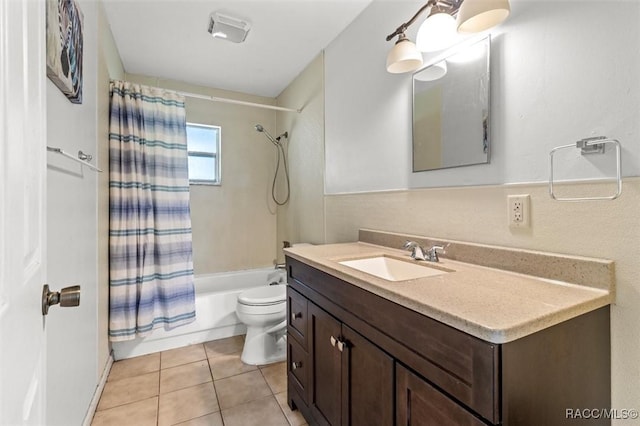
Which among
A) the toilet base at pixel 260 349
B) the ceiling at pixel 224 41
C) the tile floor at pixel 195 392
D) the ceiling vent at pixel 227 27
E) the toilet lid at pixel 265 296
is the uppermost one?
the ceiling at pixel 224 41

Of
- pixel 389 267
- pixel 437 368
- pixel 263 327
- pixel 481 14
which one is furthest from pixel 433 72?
pixel 263 327

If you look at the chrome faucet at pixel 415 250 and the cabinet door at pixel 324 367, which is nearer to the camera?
the cabinet door at pixel 324 367

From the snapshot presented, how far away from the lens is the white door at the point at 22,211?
44 centimetres

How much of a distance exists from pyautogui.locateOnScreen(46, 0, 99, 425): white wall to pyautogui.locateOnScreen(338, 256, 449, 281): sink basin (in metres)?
1.15

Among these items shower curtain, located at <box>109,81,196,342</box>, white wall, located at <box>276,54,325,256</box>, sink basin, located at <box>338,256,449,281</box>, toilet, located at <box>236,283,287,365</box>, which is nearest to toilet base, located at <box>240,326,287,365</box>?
toilet, located at <box>236,283,287,365</box>

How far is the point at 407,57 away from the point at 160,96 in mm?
1916

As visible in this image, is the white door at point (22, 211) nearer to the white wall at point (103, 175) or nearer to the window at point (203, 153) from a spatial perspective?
the white wall at point (103, 175)

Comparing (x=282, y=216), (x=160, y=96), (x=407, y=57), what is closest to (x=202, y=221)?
(x=282, y=216)

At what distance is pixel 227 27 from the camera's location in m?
2.01

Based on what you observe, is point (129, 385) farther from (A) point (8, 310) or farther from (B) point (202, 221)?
(A) point (8, 310)

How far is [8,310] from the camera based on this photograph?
1.48ft

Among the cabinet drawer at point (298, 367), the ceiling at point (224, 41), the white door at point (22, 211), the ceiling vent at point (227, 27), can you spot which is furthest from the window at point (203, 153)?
the white door at point (22, 211)

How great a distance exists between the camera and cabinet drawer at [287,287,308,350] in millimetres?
1438

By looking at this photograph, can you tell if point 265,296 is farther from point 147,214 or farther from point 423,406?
point 423,406
